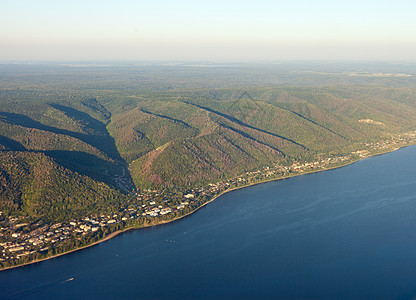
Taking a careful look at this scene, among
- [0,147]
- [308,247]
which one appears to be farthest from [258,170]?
[0,147]

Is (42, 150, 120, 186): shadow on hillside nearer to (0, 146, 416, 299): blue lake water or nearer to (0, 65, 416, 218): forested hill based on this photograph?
(0, 65, 416, 218): forested hill

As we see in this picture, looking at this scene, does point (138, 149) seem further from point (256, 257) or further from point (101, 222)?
point (256, 257)

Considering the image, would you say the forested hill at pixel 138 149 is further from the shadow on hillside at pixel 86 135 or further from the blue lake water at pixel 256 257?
the blue lake water at pixel 256 257

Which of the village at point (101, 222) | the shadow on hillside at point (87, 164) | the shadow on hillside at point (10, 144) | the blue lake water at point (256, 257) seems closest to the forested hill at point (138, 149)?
the shadow on hillside at point (87, 164)

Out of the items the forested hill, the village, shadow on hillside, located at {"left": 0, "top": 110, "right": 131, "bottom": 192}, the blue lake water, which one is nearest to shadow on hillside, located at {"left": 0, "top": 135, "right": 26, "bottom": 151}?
shadow on hillside, located at {"left": 0, "top": 110, "right": 131, "bottom": 192}

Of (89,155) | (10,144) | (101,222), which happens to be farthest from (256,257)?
(10,144)
